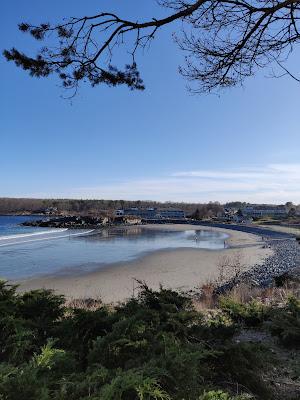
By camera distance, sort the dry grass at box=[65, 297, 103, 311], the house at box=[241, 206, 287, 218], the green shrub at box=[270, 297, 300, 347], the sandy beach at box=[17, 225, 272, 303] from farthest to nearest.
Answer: the house at box=[241, 206, 287, 218]
the sandy beach at box=[17, 225, 272, 303]
the dry grass at box=[65, 297, 103, 311]
the green shrub at box=[270, 297, 300, 347]

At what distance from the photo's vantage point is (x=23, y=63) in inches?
205

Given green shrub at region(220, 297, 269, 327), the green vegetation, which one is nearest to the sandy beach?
green shrub at region(220, 297, 269, 327)

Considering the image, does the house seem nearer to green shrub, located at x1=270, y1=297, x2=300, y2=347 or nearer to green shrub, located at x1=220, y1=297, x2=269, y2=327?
green shrub, located at x1=220, y1=297, x2=269, y2=327

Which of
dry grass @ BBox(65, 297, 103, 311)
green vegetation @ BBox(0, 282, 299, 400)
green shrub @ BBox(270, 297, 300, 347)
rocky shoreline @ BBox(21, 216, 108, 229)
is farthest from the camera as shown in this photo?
rocky shoreline @ BBox(21, 216, 108, 229)

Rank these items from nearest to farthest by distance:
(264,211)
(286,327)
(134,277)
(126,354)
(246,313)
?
(126,354) → (286,327) → (246,313) → (134,277) → (264,211)

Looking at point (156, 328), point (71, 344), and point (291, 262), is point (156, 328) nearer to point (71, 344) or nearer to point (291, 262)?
point (71, 344)

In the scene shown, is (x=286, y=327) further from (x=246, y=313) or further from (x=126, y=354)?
(x=126, y=354)

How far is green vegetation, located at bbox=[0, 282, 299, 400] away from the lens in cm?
214

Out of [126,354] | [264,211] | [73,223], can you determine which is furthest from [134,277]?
[264,211]

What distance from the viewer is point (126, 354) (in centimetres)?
321

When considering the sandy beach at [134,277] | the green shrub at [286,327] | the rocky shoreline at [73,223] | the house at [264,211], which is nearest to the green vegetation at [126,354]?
the green shrub at [286,327]

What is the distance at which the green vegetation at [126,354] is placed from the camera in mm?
2141

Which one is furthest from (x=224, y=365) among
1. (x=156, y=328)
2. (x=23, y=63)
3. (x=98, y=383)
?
(x=23, y=63)

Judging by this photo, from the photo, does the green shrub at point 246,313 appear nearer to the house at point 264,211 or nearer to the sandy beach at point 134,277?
the sandy beach at point 134,277
